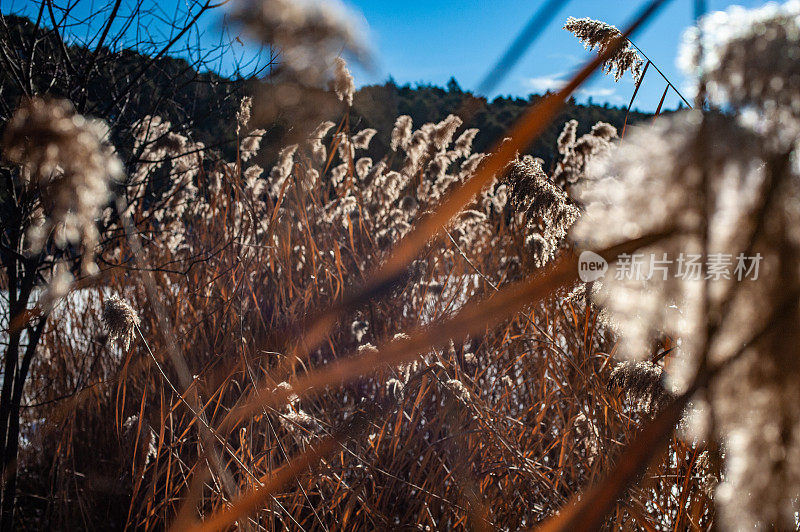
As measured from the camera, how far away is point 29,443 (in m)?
1.96

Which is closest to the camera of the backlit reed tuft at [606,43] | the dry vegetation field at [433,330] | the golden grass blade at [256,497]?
the dry vegetation field at [433,330]

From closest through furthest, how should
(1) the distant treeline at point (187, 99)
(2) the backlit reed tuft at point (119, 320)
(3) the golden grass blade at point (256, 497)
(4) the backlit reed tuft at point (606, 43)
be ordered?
1. (3) the golden grass blade at point (256, 497)
2. (2) the backlit reed tuft at point (119, 320)
3. (4) the backlit reed tuft at point (606, 43)
4. (1) the distant treeline at point (187, 99)

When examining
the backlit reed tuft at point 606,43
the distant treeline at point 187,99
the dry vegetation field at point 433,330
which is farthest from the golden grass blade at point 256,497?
the backlit reed tuft at point 606,43

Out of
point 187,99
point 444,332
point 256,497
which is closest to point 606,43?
point 444,332

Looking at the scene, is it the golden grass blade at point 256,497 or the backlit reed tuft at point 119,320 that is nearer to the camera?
the golden grass blade at point 256,497

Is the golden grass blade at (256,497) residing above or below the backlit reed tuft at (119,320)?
below

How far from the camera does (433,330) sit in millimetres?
1232

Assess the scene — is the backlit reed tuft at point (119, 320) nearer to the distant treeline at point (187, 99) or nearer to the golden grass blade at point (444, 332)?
the golden grass blade at point (444, 332)

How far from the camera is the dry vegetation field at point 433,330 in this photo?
1.24 feet

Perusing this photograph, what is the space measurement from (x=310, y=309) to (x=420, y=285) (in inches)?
20.7

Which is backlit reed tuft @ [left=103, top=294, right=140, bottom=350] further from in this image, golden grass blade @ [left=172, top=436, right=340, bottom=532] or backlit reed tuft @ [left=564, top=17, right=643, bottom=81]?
backlit reed tuft @ [left=564, top=17, right=643, bottom=81]

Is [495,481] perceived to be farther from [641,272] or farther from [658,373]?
[641,272]

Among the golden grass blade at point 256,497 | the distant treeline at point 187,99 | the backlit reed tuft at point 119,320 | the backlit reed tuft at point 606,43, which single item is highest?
the distant treeline at point 187,99

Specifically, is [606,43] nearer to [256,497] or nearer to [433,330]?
[433,330]
